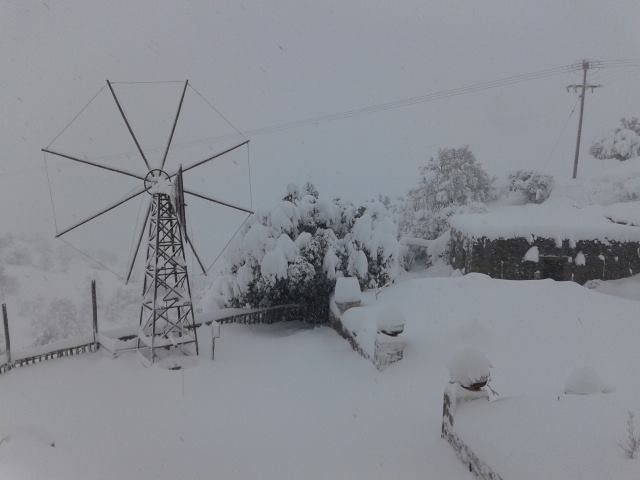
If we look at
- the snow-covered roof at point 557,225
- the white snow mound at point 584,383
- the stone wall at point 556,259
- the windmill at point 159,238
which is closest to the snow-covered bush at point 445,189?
the snow-covered roof at point 557,225

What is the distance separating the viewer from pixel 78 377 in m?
12.0

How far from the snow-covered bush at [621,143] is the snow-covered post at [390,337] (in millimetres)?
31491

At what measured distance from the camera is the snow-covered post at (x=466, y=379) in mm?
6547

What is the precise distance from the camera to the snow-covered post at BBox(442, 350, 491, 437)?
6.55 meters

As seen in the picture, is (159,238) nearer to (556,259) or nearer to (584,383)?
(584,383)

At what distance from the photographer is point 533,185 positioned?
29641 mm

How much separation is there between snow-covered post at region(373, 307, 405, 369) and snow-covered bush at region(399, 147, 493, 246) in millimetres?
21621

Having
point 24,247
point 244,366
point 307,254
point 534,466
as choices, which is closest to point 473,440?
point 534,466

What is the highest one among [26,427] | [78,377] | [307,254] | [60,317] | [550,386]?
[307,254]

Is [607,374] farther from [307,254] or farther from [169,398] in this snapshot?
[307,254]

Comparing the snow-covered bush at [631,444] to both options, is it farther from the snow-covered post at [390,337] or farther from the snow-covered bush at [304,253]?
the snow-covered bush at [304,253]

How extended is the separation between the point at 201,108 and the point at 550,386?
13117cm

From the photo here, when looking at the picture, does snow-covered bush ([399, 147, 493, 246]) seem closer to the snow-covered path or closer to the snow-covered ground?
the snow-covered ground

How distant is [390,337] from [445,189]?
23.5 metres
